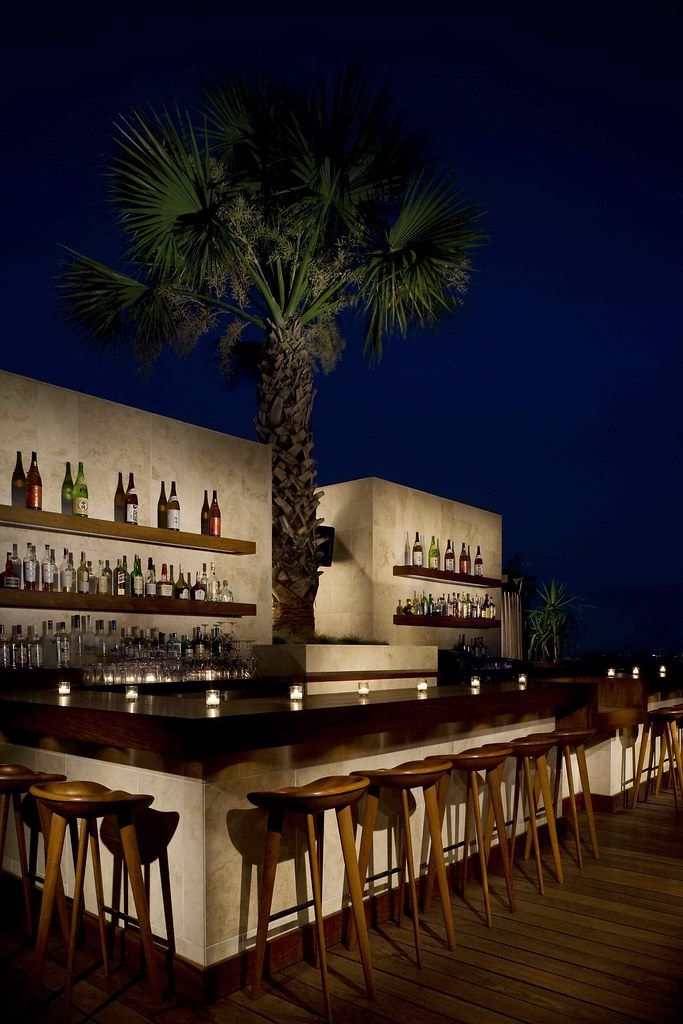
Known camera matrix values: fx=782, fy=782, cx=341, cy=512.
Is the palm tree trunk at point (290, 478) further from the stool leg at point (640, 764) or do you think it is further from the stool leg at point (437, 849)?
the stool leg at point (437, 849)

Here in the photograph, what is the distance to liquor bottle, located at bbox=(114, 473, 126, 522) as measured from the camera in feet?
18.0

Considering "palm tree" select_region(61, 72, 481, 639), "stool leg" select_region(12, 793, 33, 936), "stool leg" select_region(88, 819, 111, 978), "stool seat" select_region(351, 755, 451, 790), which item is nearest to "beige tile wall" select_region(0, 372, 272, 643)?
"palm tree" select_region(61, 72, 481, 639)

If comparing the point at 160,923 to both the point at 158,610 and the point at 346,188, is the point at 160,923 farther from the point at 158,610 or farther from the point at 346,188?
the point at 346,188

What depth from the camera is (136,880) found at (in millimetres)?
2623

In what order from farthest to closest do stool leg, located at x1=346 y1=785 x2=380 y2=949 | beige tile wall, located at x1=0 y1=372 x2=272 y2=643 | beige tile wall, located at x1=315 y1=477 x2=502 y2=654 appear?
1. beige tile wall, located at x1=315 y1=477 x2=502 y2=654
2. beige tile wall, located at x1=0 y1=372 x2=272 y2=643
3. stool leg, located at x1=346 y1=785 x2=380 y2=949

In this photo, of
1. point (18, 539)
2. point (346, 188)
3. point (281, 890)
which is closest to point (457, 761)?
point (281, 890)

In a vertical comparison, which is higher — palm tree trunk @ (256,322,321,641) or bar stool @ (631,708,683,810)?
palm tree trunk @ (256,322,321,641)

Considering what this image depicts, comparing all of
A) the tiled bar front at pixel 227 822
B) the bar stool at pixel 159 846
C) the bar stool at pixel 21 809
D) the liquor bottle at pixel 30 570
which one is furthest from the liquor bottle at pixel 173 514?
the bar stool at pixel 159 846

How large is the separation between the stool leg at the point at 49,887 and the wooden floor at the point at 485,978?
0.47 feet

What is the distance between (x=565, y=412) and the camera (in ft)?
115

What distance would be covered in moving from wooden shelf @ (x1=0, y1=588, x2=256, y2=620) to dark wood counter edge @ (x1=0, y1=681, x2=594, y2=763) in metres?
0.82

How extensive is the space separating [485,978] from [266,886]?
935 millimetres

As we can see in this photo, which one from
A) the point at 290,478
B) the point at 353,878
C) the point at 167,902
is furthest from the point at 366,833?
the point at 290,478

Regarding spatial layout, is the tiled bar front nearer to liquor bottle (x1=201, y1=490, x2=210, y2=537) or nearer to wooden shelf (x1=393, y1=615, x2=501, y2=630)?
liquor bottle (x1=201, y1=490, x2=210, y2=537)
